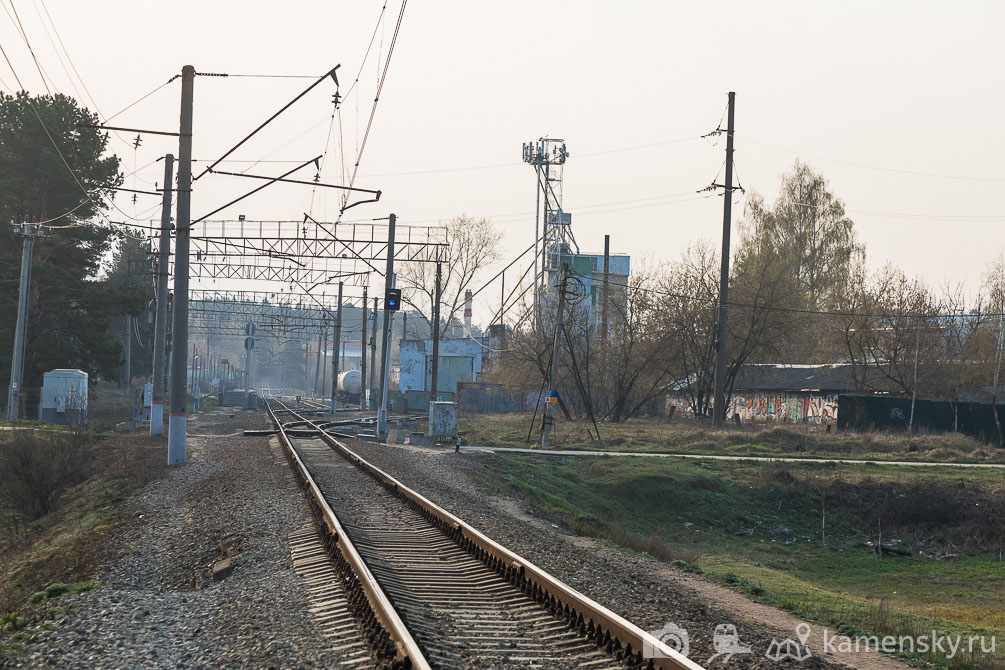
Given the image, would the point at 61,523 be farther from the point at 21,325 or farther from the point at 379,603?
the point at 21,325

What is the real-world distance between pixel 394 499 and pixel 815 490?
16202mm

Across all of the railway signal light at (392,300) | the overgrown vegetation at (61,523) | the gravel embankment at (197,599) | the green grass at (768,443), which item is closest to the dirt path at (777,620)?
the gravel embankment at (197,599)

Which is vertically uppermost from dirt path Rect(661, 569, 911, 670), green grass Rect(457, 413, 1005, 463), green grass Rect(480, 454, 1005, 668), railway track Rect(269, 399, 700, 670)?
railway track Rect(269, 399, 700, 670)

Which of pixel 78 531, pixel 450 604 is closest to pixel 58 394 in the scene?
pixel 78 531

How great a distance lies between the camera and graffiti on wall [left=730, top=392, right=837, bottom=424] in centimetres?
5191

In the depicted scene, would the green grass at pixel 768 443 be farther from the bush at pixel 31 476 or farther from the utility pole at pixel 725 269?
the bush at pixel 31 476

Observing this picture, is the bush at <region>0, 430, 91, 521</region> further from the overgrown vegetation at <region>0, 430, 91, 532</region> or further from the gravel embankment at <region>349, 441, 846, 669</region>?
the gravel embankment at <region>349, 441, 846, 669</region>

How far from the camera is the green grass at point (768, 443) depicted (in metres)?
36.6

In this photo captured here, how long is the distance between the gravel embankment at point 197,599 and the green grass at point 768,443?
2207 cm

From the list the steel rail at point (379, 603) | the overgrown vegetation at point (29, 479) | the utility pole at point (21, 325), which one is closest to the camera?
the steel rail at point (379, 603)

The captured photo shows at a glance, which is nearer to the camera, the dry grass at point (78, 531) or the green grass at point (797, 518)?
the dry grass at point (78, 531)

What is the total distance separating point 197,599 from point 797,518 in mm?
20975

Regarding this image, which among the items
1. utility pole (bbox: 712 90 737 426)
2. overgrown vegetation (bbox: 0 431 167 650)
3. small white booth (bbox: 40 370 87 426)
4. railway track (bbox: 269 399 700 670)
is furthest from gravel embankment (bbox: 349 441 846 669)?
small white booth (bbox: 40 370 87 426)

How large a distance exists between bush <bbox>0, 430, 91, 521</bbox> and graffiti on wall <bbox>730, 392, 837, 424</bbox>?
3946 cm
